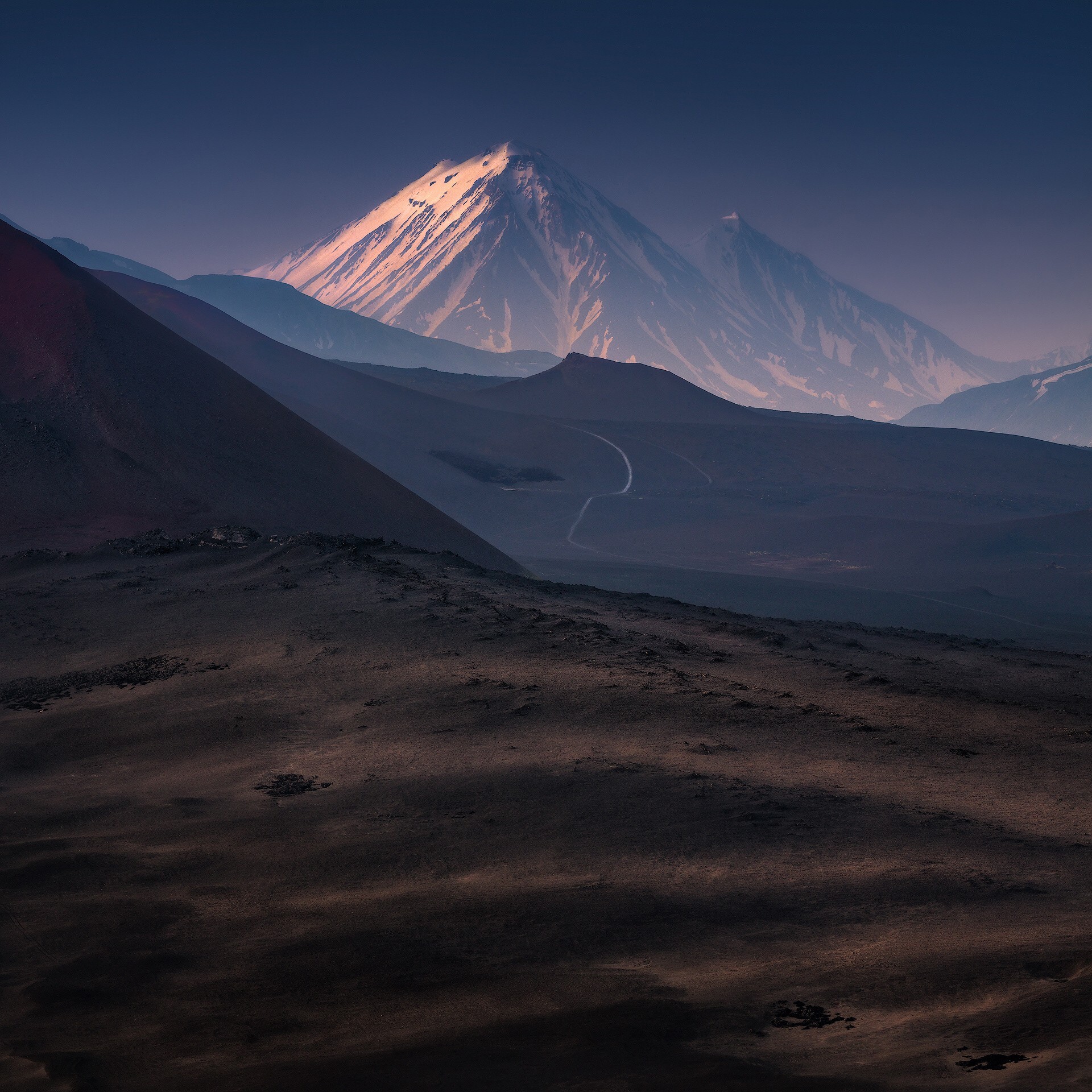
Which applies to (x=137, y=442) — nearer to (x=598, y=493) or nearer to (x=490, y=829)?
(x=490, y=829)

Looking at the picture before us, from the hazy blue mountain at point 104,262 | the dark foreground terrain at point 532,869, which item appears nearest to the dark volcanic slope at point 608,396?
the dark foreground terrain at point 532,869

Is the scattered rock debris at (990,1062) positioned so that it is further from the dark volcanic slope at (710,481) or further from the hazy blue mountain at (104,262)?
the hazy blue mountain at (104,262)

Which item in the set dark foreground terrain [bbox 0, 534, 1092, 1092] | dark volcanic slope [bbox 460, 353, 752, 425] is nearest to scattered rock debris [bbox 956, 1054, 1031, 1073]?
dark foreground terrain [bbox 0, 534, 1092, 1092]

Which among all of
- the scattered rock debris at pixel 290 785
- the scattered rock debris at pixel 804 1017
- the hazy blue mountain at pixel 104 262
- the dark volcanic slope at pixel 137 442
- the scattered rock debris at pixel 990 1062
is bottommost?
the scattered rock debris at pixel 290 785

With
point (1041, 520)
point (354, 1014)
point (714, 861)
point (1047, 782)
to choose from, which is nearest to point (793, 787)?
point (714, 861)

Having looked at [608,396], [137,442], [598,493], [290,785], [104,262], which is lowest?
[290,785]

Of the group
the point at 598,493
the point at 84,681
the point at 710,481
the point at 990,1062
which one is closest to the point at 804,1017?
the point at 990,1062
